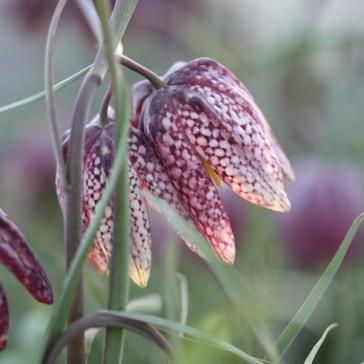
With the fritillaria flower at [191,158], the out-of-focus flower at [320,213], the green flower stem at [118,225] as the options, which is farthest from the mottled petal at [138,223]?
the out-of-focus flower at [320,213]

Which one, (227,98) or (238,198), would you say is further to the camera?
(238,198)

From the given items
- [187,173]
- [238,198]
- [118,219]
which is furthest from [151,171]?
[238,198]

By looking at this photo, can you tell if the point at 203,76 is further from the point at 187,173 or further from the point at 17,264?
the point at 17,264

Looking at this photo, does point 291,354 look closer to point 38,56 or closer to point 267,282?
point 267,282

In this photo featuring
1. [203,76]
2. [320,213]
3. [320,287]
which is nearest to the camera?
[320,287]

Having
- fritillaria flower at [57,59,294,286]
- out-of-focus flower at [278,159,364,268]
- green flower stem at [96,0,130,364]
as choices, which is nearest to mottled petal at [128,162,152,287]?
fritillaria flower at [57,59,294,286]

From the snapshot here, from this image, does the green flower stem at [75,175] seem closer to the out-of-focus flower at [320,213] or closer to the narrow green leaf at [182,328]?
the narrow green leaf at [182,328]

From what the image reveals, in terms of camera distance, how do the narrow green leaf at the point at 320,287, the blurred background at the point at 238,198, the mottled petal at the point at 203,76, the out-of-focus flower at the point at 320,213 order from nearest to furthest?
the narrow green leaf at the point at 320,287 < the mottled petal at the point at 203,76 < the blurred background at the point at 238,198 < the out-of-focus flower at the point at 320,213

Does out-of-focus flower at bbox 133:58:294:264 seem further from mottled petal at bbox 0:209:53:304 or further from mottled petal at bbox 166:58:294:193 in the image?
mottled petal at bbox 0:209:53:304

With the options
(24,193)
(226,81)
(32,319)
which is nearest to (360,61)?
(24,193)
